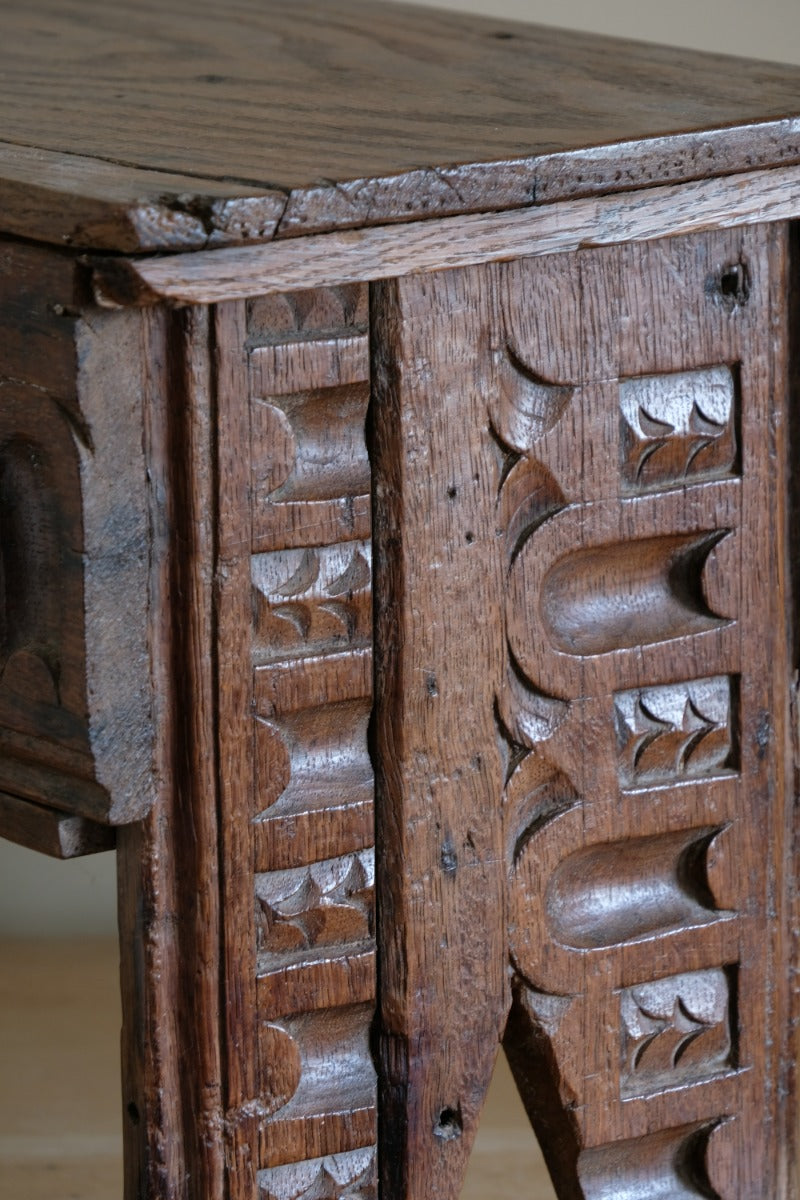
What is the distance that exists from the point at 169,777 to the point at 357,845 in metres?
0.11

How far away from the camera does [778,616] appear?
1182 mm

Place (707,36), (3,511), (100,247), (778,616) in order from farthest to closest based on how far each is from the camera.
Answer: (707,36)
(778,616)
(3,511)
(100,247)

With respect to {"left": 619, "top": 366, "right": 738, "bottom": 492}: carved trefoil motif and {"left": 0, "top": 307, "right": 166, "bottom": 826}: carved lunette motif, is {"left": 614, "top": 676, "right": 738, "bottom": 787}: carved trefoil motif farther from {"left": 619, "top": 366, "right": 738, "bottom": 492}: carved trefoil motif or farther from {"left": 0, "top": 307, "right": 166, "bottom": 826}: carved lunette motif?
{"left": 0, "top": 307, "right": 166, "bottom": 826}: carved lunette motif

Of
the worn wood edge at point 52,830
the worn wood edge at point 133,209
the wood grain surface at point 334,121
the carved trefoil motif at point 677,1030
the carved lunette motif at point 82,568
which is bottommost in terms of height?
the carved trefoil motif at point 677,1030

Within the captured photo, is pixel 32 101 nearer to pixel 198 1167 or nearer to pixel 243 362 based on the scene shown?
pixel 243 362

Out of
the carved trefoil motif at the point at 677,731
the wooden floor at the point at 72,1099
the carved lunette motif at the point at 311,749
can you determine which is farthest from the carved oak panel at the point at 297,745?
the wooden floor at the point at 72,1099

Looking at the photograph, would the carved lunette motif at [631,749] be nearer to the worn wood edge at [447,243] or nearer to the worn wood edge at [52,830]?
the worn wood edge at [447,243]

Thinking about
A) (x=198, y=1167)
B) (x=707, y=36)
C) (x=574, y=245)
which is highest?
(x=707, y=36)

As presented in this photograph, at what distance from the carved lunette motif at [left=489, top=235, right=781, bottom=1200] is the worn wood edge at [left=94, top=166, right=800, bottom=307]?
35 millimetres

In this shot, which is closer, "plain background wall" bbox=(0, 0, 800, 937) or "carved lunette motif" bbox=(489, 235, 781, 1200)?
"carved lunette motif" bbox=(489, 235, 781, 1200)

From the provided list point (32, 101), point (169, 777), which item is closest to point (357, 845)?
point (169, 777)

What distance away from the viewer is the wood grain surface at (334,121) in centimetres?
94

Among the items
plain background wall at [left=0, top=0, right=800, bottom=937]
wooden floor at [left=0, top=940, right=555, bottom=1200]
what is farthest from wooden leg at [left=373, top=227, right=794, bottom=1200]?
plain background wall at [left=0, top=0, right=800, bottom=937]

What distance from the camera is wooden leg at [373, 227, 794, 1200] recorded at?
1.07m
